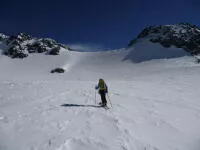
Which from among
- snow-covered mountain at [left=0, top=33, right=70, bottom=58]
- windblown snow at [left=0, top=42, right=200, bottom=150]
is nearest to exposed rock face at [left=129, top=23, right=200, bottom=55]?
snow-covered mountain at [left=0, top=33, right=70, bottom=58]

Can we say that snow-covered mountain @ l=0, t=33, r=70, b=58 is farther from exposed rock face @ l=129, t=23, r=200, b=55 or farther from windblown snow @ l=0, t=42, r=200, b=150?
windblown snow @ l=0, t=42, r=200, b=150

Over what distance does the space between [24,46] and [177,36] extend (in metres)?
69.7

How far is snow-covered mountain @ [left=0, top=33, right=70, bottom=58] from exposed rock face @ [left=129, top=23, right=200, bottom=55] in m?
39.7

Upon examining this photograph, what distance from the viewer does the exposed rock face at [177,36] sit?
286 ft

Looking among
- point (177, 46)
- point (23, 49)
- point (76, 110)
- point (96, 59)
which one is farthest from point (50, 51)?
point (76, 110)

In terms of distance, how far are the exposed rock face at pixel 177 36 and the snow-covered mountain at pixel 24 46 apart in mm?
39725

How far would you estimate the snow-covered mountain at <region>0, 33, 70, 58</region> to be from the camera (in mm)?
99450

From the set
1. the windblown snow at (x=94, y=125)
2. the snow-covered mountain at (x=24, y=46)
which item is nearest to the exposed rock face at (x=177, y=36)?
the snow-covered mountain at (x=24, y=46)

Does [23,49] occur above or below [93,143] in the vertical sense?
above

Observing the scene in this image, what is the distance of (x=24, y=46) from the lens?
107m

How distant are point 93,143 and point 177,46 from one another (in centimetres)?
8714

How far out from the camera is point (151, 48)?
89.1 m

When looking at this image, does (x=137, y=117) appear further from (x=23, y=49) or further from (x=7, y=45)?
(x=7, y=45)

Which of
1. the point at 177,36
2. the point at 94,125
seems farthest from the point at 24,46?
the point at 94,125
